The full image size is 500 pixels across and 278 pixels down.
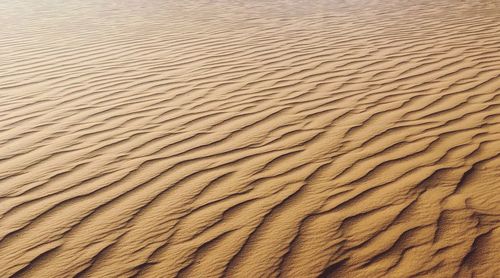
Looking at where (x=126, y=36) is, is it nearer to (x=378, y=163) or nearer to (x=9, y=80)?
(x=9, y=80)

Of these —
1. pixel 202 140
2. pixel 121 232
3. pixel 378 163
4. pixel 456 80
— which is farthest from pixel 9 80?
pixel 456 80

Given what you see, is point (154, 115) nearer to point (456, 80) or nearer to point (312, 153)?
point (312, 153)

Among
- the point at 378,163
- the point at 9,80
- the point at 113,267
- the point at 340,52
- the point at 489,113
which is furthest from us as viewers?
the point at 340,52

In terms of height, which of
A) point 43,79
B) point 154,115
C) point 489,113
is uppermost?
point 43,79

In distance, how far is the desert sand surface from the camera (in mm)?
2252

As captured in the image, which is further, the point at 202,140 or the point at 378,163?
the point at 202,140

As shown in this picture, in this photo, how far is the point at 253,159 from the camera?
317 cm

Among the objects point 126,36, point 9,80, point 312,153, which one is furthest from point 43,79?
point 312,153

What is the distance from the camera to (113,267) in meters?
2.18

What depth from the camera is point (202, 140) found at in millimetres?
3473

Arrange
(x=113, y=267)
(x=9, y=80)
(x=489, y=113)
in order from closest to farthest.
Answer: (x=113, y=267) < (x=489, y=113) < (x=9, y=80)

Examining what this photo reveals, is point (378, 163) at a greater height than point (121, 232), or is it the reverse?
point (121, 232)

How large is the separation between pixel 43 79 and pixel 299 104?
2.67m

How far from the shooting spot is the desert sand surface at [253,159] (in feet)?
7.39
